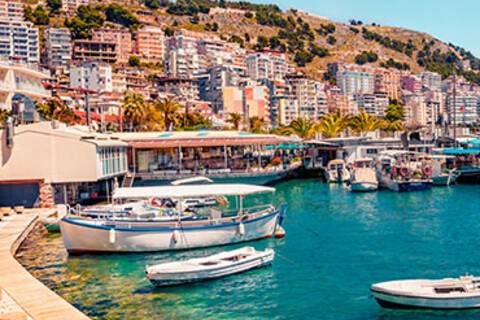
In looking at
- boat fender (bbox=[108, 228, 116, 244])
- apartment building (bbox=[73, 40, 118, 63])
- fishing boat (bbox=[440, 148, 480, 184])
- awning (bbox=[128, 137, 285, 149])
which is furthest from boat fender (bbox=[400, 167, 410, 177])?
apartment building (bbox=[73, 40, 118, 63])

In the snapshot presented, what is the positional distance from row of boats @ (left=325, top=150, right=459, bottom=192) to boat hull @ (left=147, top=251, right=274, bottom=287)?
135ft

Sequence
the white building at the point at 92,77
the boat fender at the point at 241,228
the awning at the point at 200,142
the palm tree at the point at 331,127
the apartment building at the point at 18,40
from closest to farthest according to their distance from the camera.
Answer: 1. the boat fender at the point at 241,228
2. the awning at the point at 200,142
3. the palm tree at the point at 331,127
4. the white building at the point at 92,77
5. the apartment building at the point at 18,40

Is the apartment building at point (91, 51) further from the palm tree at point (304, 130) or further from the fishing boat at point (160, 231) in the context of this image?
the fishing boat at point (160, 231)

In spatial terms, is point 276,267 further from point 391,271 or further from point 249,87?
point 249,87

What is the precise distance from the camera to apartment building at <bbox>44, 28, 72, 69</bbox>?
191m

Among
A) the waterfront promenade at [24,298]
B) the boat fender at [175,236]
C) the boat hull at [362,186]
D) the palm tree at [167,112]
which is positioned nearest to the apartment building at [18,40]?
the palm tree at [167,112]

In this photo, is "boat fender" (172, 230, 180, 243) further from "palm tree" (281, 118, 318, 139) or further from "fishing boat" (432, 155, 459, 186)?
"palm tree" (281, 118, 318, 139)

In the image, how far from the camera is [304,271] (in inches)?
1158

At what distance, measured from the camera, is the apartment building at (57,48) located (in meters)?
191

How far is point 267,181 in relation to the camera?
72625 mm

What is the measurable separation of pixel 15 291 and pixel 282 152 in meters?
93.2

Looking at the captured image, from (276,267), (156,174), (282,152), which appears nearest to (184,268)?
(276,267)

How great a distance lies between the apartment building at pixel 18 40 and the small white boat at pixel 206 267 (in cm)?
17552

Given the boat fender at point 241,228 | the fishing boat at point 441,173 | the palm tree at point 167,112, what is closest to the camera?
the boat fender at point 241,228
